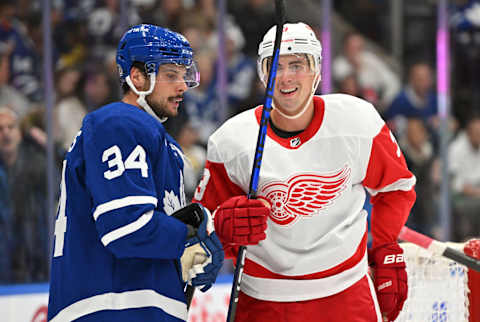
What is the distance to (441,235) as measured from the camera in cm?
535

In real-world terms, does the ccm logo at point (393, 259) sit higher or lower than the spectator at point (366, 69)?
lower

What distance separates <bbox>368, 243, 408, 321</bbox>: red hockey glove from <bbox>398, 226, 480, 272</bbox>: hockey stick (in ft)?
0.54

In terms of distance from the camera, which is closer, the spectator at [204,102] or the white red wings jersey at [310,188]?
the white red wings jersey at [310,188]

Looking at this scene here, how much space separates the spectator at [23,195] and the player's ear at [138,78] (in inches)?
103

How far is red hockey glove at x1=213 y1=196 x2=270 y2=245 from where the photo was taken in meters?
1.92

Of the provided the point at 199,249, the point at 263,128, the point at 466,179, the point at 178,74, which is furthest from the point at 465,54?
the point at 199,249

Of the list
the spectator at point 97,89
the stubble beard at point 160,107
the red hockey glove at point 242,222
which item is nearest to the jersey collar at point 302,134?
the red hockey glove at point 242,222

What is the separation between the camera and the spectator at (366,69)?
5.23 metres

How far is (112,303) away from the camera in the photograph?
1780 millimetres

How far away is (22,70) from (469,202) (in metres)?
3.09

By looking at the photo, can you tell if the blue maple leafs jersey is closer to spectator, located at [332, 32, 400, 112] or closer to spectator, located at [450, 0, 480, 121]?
spectator, located at [332, 32, 400, 112]

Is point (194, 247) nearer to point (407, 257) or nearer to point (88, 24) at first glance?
point (407, 257)

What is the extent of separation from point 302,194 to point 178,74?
47cm

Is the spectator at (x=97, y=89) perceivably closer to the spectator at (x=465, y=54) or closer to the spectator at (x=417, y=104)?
the spectator at (x=417, y=104)
